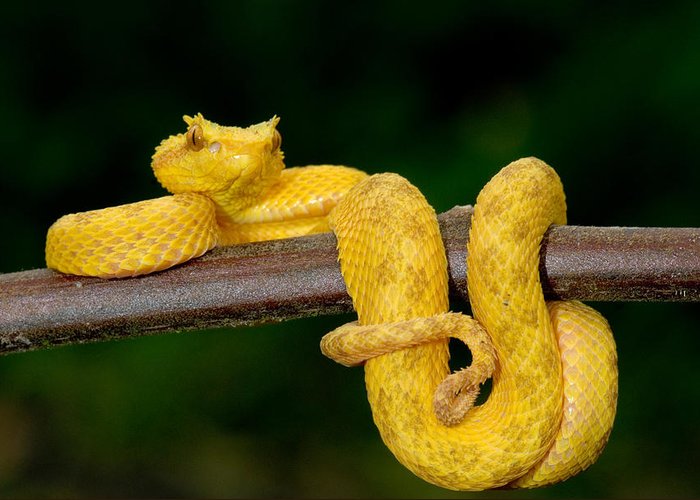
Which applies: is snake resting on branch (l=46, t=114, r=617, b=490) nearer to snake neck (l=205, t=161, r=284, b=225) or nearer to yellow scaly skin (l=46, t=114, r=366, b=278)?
yellow scaly skin (l=46, t=114, r=366, b=278)

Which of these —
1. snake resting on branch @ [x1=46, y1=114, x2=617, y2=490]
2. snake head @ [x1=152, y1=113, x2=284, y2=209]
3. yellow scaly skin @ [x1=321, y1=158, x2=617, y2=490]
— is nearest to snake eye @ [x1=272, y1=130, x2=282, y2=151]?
snake head @ [x1=152, y1=113, x2=284, y2=209]

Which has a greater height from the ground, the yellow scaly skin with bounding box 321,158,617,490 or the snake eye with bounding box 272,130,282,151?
the snake eye with bounding box 272,130,282,151

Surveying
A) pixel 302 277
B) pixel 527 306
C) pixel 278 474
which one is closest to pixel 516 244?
pixel 527 306

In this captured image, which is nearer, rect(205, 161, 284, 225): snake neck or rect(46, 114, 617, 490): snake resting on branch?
rect(46, 114, 617, 490): snake resting on branch

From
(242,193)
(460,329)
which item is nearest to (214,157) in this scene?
(242,193)

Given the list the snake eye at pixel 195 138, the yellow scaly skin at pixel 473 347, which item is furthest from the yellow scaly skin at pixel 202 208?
the yellow scaly skin at pixel 473 347

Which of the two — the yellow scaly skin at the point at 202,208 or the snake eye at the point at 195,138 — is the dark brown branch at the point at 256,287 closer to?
the yellow scaly skin at the point at 202,208

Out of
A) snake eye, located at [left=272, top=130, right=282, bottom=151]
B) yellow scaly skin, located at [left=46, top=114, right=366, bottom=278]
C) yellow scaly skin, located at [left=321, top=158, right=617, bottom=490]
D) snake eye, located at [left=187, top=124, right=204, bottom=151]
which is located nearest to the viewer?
yellow scaly skin, located at [left=321, top=158, right=617, bottom=490]

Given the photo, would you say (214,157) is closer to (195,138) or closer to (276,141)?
(195,138)
